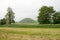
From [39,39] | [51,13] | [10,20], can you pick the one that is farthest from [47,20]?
[39,39]

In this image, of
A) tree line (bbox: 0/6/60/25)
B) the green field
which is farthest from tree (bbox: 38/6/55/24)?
the green field

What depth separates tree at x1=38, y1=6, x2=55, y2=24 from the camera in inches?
3150

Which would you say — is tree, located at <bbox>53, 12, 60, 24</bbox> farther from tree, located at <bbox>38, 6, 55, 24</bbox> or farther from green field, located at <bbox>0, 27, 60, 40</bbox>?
green field, located at <bbox>0, 27, 60, 40</bbox>

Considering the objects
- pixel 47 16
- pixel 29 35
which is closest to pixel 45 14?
pixel 47 16

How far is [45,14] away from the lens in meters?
84.1

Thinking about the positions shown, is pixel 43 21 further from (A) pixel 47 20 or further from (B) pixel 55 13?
(B) pixel 55 13

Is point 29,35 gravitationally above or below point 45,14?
below

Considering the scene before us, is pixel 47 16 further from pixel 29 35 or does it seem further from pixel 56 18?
pixel 29 35

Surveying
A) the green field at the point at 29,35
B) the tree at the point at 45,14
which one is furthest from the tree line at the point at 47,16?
the green field at the point at 29,35

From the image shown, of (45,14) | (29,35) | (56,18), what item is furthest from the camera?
(45,14)

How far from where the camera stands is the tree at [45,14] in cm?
8000

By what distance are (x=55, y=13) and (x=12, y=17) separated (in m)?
28.1

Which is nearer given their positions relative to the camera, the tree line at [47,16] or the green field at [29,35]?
the green field at [29,35]

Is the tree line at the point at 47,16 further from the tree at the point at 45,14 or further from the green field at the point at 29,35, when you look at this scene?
the green field at the point at 29,35
